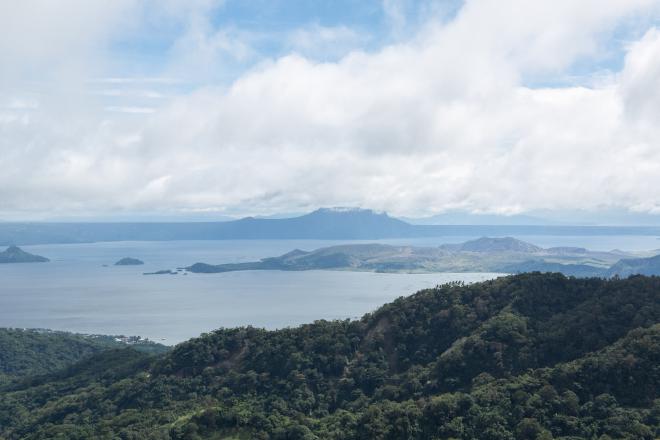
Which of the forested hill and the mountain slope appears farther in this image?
the mountain slope

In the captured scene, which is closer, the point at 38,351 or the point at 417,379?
the point at 417,379

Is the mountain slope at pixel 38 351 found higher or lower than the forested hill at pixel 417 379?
lower

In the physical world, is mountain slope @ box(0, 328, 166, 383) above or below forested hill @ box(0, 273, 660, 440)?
below

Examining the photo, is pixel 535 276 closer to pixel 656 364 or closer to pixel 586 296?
pixel 586 296

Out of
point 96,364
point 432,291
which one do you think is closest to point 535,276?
point 432,291

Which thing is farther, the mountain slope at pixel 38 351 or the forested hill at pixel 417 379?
the mountain slope at pixel 38 351

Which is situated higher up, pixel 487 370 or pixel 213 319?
pixel 487 370

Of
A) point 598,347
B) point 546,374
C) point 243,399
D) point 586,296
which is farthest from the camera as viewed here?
point 586,296

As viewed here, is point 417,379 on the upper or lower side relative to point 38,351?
upper
